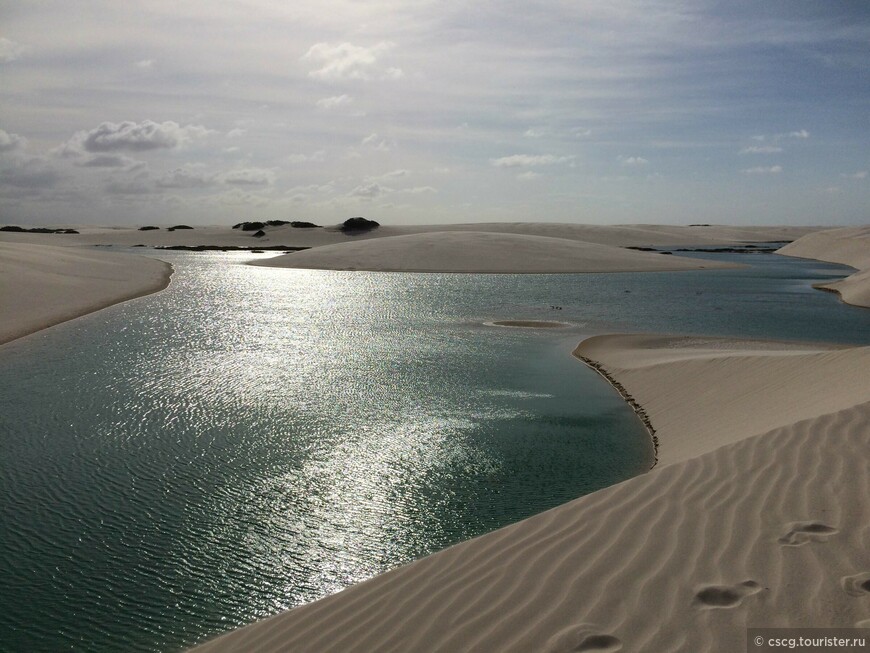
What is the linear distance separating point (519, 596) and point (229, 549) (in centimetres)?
358

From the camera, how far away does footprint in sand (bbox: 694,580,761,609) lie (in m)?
→ 3.91

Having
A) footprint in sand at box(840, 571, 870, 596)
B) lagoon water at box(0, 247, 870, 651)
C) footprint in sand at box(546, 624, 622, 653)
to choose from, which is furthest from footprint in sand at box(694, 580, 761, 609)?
lagoon water at box(0, 247, 870, 651)

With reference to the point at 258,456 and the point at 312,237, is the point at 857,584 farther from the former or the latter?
the point at 312,237

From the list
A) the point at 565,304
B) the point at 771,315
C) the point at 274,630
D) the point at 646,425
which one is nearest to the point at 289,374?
the point at 646,425

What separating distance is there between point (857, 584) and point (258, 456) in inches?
289

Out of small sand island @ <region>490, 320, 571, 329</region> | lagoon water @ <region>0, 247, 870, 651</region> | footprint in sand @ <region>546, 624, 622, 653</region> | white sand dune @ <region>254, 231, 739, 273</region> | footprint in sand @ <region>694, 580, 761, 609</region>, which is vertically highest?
white sand dune @ <region>254, 231, 739, 273</region>

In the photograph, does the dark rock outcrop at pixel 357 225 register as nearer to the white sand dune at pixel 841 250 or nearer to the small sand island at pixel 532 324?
the white sand dune at pixel 841 250

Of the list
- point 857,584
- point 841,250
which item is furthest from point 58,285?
point 841,250

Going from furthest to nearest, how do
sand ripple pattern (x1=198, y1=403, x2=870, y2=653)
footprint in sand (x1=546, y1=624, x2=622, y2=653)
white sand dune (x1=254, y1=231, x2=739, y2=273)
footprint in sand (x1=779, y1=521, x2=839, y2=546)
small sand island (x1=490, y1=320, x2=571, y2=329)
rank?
white sand dune (x1=254, y1=231, x2=739, y2=273) < small sand island (x1=490, y1=320, x2=571, y2=329) < footprint in sand (x1=779, y1=521, x2=839, y2=546) < sand ripple pattern (x1=198, y1=403, x2=870, y2=653) < footprint in sand (x1=546, y1=624, x2=622, y2=653)

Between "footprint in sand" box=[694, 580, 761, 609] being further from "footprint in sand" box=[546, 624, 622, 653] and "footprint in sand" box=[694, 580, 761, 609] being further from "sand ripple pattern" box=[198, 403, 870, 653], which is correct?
"footprint in sand" box=[546, 624, 622, 653]

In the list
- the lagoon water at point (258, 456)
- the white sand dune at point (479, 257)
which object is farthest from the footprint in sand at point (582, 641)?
the white sand dune at point (479, 257)

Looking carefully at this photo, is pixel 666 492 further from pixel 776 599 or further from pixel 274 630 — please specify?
pixel 274 630

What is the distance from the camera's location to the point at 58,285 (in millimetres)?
28938

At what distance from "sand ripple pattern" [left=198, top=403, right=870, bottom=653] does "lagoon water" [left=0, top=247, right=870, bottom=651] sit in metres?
1.47
